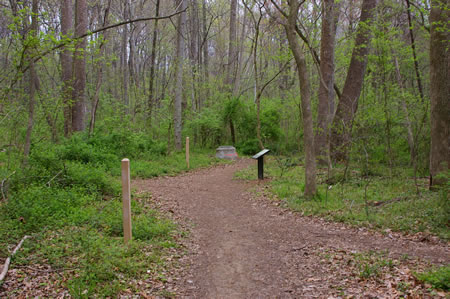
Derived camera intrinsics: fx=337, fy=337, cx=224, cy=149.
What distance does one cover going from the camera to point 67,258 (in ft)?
15.6

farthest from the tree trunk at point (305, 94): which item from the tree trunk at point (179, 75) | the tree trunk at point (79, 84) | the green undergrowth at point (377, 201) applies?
the tree trunk at point (179, 75)

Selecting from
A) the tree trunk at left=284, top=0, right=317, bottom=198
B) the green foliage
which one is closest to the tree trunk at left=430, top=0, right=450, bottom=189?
the tree trunk at left=284, top=0, right=317, bottom=198

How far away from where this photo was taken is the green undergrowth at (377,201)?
5992 millimetres

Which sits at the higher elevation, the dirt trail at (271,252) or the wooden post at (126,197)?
the wooden post at (126,197)

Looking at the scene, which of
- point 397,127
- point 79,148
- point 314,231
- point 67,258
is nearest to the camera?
point 67,258

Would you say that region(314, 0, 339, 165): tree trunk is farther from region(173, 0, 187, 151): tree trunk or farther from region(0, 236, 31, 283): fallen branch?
region(0, 236, 31, 283): fallen branch

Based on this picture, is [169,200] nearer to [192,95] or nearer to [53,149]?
[53,149]

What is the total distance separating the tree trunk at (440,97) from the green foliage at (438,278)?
4248mm

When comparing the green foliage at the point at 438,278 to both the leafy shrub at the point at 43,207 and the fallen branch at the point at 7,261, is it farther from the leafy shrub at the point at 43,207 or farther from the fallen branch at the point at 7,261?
the leafy shrub at the point at 43,207

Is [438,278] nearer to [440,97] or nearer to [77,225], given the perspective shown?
[440,97]

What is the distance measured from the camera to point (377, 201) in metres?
7.65

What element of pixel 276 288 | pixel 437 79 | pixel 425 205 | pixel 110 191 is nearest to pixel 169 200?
pixel 110 191

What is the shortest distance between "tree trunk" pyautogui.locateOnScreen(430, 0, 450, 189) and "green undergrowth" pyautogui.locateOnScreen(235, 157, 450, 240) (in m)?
0.71

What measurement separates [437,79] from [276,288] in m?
6.35
